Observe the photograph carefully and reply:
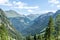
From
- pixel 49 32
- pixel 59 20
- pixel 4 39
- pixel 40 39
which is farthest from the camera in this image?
pixel 40 39

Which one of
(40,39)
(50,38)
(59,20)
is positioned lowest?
(40,39)

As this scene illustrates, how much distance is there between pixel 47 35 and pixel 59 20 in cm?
707

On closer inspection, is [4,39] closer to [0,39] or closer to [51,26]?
[0,39]

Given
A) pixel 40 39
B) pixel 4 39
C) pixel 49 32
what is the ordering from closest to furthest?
pixel 4 39, pixel 49 32, pixel 40 39

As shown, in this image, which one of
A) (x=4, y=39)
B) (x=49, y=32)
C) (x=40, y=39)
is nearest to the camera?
(x=4, y=39)

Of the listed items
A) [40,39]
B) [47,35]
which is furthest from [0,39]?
[40,39]

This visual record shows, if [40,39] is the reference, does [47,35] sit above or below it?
above

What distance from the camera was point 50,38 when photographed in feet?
195

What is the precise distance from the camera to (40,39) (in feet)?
398

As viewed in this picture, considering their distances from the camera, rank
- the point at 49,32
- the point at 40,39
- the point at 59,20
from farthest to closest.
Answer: the point at 40,39 → the point at 59,20 → the point at 49,32

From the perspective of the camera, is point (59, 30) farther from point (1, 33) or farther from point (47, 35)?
point (1, 33)

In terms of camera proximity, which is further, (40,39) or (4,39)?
(40,39)

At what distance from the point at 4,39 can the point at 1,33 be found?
2071 mm

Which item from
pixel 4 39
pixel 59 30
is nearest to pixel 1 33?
pixel 4 39
